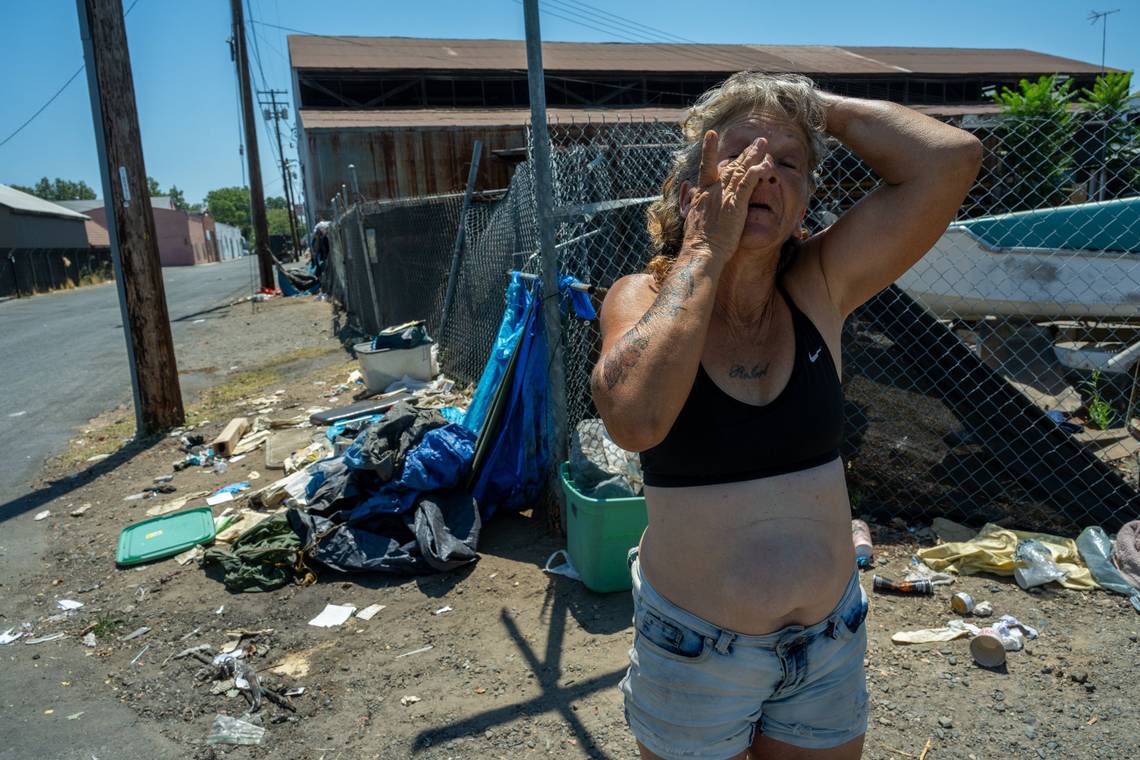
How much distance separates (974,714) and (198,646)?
135 inches

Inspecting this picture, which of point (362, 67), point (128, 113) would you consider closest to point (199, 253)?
point (362, 67)

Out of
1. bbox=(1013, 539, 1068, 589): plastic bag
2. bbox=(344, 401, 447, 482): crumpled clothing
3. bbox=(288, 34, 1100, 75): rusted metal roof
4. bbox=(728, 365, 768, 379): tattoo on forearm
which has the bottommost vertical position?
bbox=(1013, 539, 1068, 589): plastic bag

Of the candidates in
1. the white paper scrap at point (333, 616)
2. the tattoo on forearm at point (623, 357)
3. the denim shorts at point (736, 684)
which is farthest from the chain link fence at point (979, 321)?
the denim shorts at point (736, 684)

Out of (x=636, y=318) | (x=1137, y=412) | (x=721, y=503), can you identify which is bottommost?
(x=1137, y=412)

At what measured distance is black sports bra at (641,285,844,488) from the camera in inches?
57.7

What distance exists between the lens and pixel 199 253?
73688 mm

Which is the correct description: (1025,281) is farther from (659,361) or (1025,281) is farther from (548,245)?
(659,361)

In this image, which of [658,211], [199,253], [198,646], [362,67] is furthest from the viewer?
[199,253]

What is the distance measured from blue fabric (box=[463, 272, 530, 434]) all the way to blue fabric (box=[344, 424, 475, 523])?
0.37 metres

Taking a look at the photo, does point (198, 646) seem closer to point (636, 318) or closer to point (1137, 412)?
point (636, 318)

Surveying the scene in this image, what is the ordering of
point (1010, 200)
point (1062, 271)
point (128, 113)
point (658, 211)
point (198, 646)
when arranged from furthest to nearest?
point (128, 113) → point (1010, 200) → point (1062, 271) → point (198, 646) → point (658, 211)

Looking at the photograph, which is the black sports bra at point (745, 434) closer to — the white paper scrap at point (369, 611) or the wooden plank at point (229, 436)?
the white paper scrap at point (369, 611)

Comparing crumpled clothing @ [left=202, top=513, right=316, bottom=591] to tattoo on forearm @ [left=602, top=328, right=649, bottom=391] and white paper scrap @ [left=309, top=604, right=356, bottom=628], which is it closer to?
white paper scrap @ [left=309, top=604, right=356, bottom=628]

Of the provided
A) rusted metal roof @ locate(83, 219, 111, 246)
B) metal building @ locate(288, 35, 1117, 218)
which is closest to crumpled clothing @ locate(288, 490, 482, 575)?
metal building @ locate(288, 35, 1117, 218)
